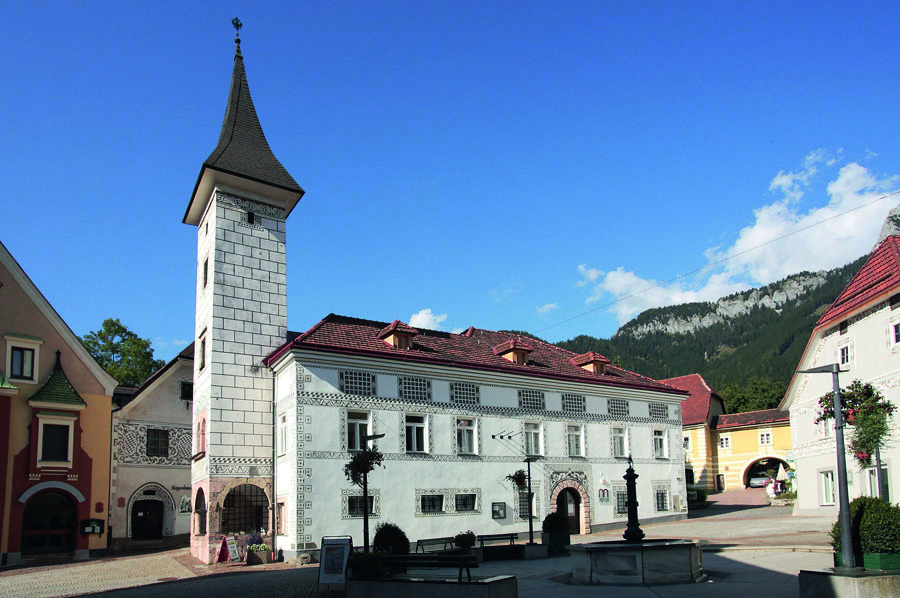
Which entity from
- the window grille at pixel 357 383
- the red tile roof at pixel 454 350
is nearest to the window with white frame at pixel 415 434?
the window grille at pixel 357 383

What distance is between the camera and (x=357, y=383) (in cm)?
2881

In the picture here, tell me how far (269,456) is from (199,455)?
293 centimetres

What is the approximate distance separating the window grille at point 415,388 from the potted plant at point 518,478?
4902mm

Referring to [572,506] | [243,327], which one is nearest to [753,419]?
[572,506]

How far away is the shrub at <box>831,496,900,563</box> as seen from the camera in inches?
521

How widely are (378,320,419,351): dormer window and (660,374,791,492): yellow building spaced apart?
3616 cm

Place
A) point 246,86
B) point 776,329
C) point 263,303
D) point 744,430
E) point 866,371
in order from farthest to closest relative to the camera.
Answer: point 776,329 → point 744,430 → point 246,86 → point 263,303 → point 866,371

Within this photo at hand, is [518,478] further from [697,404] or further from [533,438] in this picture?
[697,404]

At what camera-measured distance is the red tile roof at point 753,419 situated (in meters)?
56.5

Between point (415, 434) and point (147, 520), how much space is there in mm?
14892

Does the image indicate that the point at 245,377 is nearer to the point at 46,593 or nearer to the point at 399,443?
the point at 399,443

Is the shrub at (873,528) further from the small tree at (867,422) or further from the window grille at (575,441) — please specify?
the window grille at (575,441)

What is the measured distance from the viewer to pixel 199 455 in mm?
29641

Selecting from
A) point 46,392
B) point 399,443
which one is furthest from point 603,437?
point 46,392
